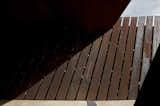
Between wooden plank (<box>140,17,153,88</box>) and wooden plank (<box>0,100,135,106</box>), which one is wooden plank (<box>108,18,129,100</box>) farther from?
wooden plank (<box>140,17,153,88</box>)

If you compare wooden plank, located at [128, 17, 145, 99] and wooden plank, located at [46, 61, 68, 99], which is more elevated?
wooden plank, located at [128, 17, 145, 99]

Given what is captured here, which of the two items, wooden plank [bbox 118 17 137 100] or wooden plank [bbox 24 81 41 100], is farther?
wooden plank [bbox 24 81 41 100]

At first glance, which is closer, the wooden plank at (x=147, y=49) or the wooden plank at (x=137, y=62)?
the wooden plank at (x=137, y=62)

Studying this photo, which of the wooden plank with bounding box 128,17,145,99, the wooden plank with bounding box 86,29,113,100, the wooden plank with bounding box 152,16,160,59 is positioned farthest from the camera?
the wooden plank with bounding box 152,16,160,59

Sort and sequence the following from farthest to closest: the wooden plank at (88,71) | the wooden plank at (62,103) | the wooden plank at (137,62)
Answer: the wooden plank at (88,71) < the wooden plank at (137,62) < the wooden plank at (62,103)

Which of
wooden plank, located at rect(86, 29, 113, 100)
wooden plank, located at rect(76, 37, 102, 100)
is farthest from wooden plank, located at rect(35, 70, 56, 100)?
wooden plank, located at rect(86, 29, 113, 100)

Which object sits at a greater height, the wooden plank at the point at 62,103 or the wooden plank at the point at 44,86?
the wooden plank at the point at 62,103

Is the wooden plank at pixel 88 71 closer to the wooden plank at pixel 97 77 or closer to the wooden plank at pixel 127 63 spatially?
the wooden plank at pixel 97 77

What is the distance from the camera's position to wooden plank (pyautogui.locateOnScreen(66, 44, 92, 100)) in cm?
301

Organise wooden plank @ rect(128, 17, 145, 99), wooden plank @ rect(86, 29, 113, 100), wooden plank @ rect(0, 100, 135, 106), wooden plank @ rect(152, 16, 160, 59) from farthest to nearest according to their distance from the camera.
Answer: wooden plank @ rect(152, 16, 160, 59) → wooden plank @ rect(86, 29, 113, 100) → wooden plank @ rect(128, 17, 145, 99) → wooden plank @ rect(0, 100, 135, 106)

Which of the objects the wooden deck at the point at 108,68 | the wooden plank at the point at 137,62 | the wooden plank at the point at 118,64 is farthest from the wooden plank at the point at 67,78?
the wooden plank at the point at 137,62

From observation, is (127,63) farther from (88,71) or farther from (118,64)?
(88,71)

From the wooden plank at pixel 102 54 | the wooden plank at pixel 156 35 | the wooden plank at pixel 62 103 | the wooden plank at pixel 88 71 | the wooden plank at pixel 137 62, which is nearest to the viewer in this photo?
the wooden plank at pixel 62 103

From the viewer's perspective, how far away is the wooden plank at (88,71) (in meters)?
2.99
